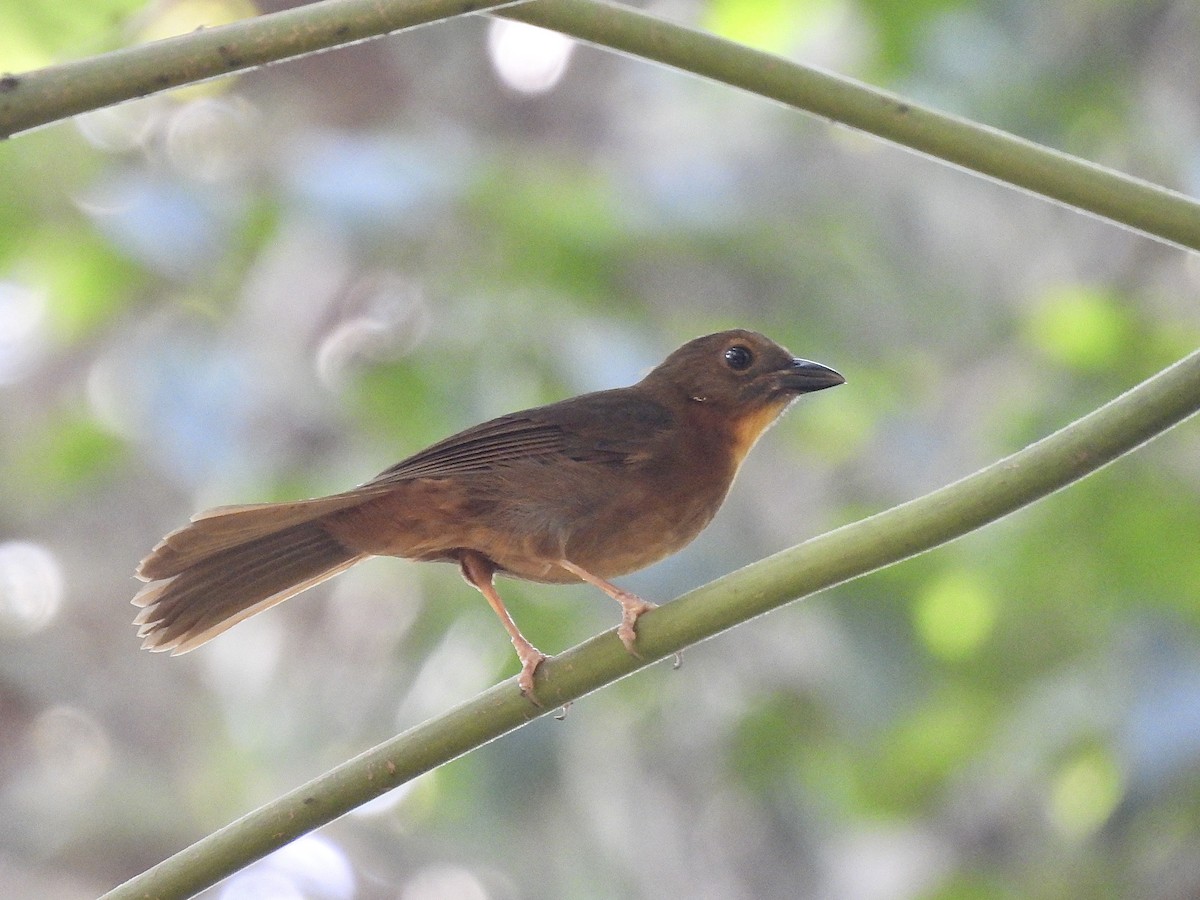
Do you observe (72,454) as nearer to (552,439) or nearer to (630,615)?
(552,439)

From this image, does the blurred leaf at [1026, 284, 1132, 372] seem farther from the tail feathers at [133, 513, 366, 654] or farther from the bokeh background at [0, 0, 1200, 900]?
the tail feathers at [133, 513, 366, 654]

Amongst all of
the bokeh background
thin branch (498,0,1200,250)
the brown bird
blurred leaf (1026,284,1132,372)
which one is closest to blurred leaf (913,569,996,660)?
the bokeh background

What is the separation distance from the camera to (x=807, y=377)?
13.1 feet

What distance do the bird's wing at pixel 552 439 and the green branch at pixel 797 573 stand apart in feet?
5.21

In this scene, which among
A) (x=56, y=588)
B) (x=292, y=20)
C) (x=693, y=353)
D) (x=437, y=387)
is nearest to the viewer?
(x=292, y=20)

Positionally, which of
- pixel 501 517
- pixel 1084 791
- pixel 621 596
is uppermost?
pixel 501 517

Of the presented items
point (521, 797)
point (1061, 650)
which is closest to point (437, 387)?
point (521, 797)

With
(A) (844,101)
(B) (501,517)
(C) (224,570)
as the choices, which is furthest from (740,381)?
(A) (844,101)

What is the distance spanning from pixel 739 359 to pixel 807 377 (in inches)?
9.2

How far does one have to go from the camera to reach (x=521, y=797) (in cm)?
553

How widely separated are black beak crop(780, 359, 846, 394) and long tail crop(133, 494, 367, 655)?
121cm

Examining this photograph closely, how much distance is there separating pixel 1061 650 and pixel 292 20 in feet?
13.1

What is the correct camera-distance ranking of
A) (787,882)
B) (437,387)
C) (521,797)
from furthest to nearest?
(787,882)
(521,797)
(437,387)

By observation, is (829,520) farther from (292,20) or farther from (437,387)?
(292,20)
